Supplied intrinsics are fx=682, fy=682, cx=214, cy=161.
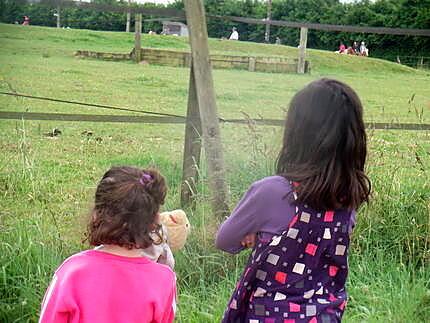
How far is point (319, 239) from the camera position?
2051 mm

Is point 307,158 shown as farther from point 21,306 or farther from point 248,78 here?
point 248,78

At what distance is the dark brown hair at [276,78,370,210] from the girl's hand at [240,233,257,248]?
0.19 m

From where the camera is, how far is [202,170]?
3.96 m

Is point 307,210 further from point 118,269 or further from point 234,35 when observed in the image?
point 234,35

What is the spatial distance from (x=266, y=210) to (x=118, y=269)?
18.7 inches

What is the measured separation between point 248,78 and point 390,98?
143cm

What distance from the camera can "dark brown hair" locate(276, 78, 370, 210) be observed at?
2.02m

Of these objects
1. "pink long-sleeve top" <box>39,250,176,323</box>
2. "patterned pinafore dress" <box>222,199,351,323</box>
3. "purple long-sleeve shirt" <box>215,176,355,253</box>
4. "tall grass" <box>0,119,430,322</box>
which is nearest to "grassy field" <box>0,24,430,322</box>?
"tall grass" <box>0,119,430,322</box>

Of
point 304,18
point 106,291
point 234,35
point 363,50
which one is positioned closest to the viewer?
point 106,291

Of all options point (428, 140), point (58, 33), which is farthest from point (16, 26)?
point (428, 140)

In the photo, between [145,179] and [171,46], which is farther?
[171,46]

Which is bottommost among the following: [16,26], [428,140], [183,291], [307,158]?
[183,291]

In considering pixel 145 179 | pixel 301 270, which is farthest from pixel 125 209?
pixel 301 270

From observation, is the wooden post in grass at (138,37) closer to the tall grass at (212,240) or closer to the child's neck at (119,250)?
the tall grass at (212,240)
